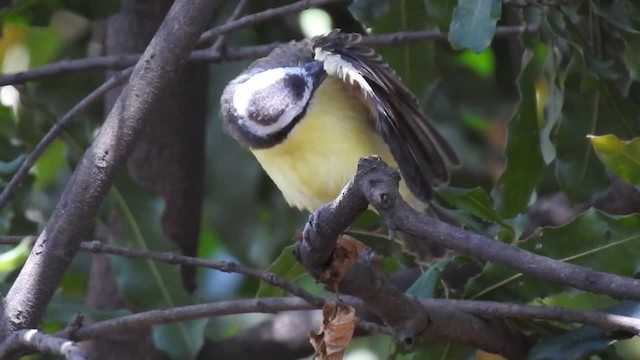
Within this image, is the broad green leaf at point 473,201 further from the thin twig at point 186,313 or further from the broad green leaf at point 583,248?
the thin twig at point 186,313

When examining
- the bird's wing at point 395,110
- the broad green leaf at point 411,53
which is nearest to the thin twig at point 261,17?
the bird's wing at point 395,110

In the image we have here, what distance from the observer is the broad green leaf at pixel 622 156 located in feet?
5.31

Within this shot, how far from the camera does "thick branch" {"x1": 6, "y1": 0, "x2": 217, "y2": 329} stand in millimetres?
1410

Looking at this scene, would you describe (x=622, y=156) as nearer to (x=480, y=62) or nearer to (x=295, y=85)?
(x=295, y=85)

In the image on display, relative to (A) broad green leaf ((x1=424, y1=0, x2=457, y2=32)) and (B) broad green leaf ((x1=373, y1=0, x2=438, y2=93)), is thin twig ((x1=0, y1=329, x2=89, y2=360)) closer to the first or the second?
(A) broad green leaf ((x1=424, y1=0, x2=457, y2=32))

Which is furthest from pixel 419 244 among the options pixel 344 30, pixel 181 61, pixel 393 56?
pixel 181 61

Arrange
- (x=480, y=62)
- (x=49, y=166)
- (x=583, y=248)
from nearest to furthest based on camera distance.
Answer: (x=583, y=248) < (x=49, y=166) < (x=480, y=62)

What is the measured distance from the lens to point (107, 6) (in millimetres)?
2086

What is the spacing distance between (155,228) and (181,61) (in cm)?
64

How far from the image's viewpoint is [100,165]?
4.75ft

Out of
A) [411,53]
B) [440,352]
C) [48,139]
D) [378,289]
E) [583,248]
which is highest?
[48,139]

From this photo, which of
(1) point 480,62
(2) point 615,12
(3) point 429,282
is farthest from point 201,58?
(1) point 480,62

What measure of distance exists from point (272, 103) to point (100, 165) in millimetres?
422

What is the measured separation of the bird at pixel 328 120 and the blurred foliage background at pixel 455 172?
0.08m
